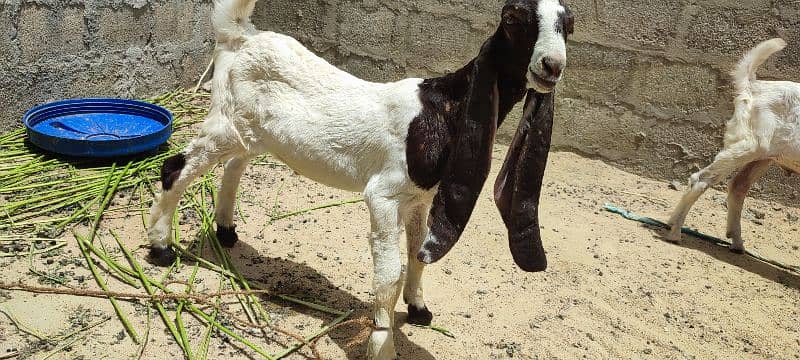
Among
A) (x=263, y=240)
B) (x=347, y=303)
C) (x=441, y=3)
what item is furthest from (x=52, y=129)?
(x=441, y=3)

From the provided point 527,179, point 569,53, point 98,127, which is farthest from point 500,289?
point 98,127

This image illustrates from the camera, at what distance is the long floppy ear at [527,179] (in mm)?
2484

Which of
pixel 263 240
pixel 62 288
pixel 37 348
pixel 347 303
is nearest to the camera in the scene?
pixel 37 348

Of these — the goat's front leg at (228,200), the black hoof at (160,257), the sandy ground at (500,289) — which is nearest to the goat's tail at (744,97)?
the sandy ground at (500,289)

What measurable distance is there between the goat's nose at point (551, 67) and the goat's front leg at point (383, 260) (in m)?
0.84

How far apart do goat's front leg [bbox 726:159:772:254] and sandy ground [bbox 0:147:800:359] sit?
0.14 metres

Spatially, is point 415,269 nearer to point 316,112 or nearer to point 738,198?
point 316,112

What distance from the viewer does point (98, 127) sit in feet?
16.6

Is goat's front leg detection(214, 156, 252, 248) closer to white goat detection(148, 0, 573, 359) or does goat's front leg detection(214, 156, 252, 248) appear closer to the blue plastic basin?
white goat detection(148, 0, 573, 359)

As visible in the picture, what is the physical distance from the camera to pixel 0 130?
490cm

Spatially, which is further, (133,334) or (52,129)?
(52,129)

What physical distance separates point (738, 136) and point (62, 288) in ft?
14.0

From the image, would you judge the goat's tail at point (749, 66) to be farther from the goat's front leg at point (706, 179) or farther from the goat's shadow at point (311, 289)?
the goat's shadow at point (311, 289)

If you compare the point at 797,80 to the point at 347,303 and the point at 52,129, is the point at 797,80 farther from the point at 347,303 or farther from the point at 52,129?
the point at 52,129
